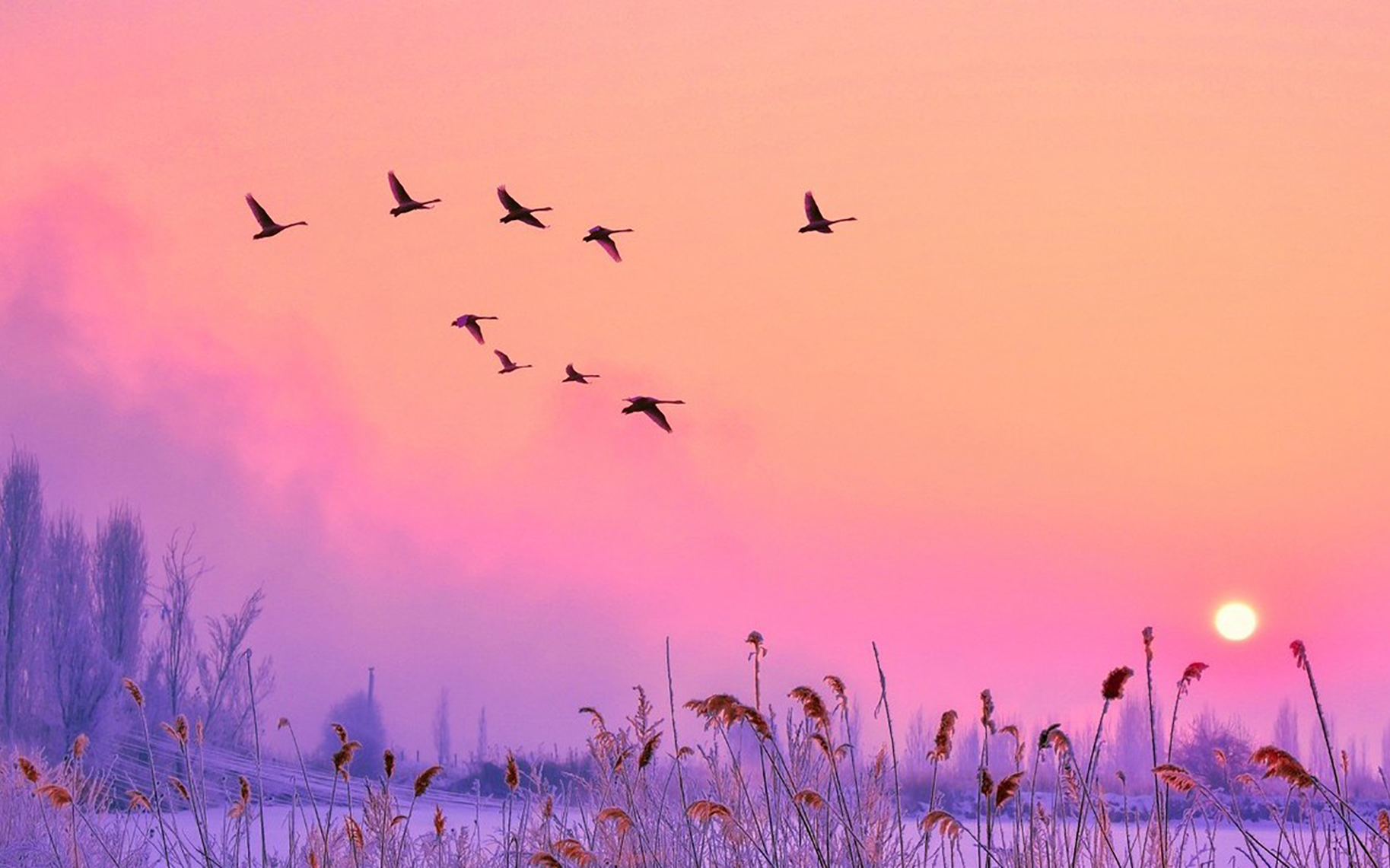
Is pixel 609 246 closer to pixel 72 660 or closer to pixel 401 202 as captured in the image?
pixel 401 202

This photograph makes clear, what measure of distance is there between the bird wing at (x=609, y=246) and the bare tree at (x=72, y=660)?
66.2 feet

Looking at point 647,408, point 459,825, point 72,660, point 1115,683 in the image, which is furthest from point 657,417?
point 72,660

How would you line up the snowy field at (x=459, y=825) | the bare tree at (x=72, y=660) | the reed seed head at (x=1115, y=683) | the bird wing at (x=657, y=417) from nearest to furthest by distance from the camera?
1. the reed seed head at (x=1115, y=683)
2. the bird wing at (x=657, y=417)
3. the snowy field at (x=459, y=825)
4. the bare tree at (x=72, y=660)

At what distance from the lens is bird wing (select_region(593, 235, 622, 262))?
1226cm

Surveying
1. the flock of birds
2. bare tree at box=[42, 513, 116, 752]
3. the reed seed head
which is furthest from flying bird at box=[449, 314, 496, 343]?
bare tree at box=[42, 513, 116, 752]

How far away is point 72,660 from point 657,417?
23.3m

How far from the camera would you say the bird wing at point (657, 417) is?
10688 millimetres

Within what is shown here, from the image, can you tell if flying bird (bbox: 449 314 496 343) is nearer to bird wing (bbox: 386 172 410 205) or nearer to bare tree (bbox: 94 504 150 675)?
bird wing (bbox: 386 172 410 205)

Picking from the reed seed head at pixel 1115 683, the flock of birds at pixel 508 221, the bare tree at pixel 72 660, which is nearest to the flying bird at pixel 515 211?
the flock of birds at pixel 508 221

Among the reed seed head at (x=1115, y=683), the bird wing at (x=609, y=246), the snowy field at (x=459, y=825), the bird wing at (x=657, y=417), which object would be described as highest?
the bird wing at (x=609, y=246)

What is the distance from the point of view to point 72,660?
30.7 metres

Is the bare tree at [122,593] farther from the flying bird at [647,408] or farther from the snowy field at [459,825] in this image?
the flying bird at [647,408]

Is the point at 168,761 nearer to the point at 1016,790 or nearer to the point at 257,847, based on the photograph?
the point at 257,847

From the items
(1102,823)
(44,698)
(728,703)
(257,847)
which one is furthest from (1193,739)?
(728,703)
